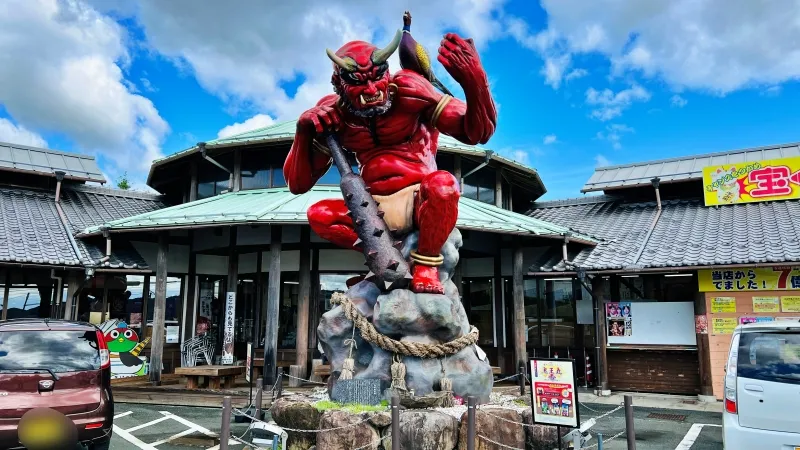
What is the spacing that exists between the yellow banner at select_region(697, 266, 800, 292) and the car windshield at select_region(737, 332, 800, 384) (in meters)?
6.48

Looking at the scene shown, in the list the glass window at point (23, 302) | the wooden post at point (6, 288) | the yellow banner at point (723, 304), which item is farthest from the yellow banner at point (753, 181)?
the glass window at point (23, 302)

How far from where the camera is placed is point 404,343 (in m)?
5.31

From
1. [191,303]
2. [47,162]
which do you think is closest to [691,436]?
[191,303]

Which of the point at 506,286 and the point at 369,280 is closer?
the point at 369,280

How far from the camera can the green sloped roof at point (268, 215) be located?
9922mm

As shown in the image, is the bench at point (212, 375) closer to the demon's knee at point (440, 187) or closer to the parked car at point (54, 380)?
the parked car at point (54, 380)

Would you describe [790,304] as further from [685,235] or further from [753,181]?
[753,181]

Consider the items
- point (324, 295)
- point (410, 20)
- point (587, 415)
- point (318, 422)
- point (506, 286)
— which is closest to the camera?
point (318, 422)

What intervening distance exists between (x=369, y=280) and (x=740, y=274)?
7.97 metres

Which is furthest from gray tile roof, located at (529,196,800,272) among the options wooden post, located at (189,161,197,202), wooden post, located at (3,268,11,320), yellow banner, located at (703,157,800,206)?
wooden post, located at (3,268,11,320)

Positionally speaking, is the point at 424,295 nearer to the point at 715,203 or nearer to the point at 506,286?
the point at 506,286

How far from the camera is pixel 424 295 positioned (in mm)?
5398

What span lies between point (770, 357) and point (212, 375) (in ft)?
29.9

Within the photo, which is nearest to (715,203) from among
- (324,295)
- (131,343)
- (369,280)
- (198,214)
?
(324,295)
